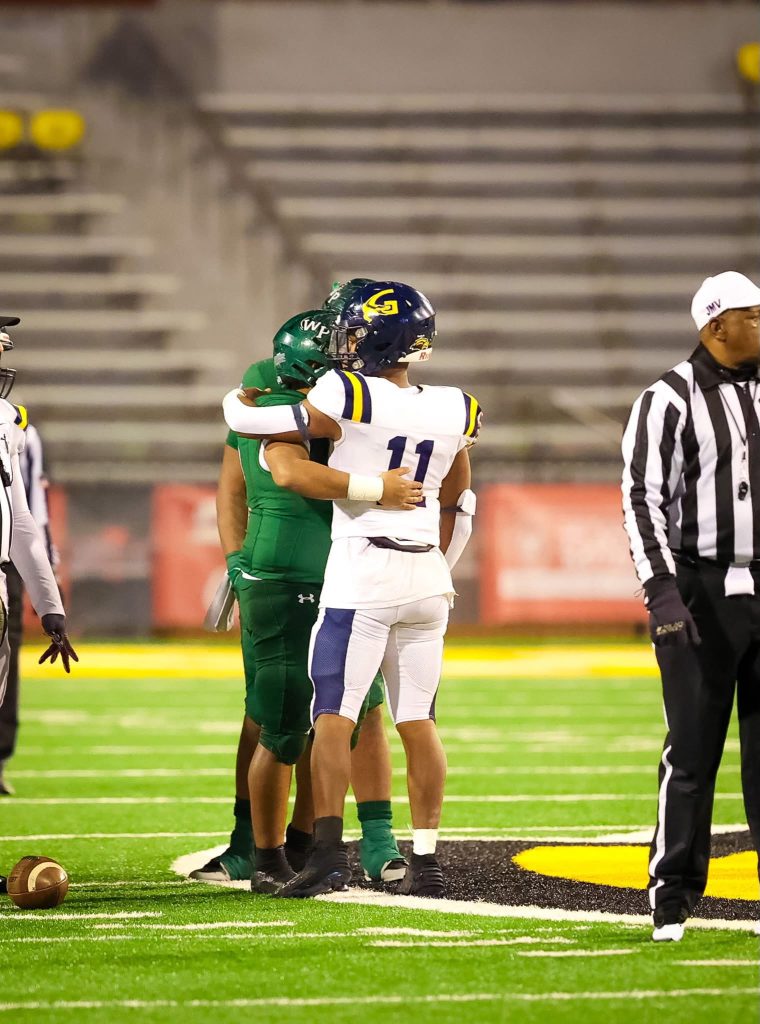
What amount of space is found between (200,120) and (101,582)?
7802 millimetres

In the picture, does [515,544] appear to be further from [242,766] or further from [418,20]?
[242,766]

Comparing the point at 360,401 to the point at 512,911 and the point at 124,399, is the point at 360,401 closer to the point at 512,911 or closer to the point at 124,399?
the point at 512,911

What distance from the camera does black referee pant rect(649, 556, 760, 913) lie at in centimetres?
444

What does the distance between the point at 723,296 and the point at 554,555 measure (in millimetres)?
12273

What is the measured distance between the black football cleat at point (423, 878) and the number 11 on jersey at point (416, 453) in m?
1.01

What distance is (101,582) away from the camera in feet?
54.5

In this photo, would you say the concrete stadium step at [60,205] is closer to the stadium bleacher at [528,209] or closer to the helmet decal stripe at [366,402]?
the stadium bleacher at [528,209]

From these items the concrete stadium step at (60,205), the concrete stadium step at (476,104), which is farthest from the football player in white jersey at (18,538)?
the concrete stadium step at (476,104)

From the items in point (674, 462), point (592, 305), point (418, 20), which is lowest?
point (674, 462)

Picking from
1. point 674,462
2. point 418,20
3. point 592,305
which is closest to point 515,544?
point 592,305

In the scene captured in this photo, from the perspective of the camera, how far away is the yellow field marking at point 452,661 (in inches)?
541

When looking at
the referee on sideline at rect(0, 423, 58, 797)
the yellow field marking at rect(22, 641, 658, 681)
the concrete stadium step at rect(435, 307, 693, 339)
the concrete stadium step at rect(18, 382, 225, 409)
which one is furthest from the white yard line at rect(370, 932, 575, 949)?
the concrete stadium step at rect(435, 307, 693, 339)

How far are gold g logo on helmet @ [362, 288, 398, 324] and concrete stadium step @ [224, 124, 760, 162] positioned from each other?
1766 centimetres

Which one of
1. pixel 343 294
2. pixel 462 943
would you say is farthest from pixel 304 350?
pixel 462 943
